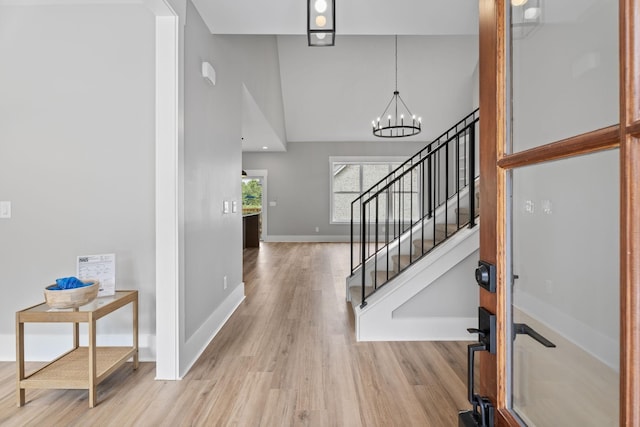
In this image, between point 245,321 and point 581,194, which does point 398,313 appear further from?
point 581,194

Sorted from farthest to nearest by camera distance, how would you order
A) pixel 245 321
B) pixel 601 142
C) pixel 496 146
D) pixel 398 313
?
1. pixel 245 321
2. pixel 398 313
3. pixel 496 146
4. pixel 601 142

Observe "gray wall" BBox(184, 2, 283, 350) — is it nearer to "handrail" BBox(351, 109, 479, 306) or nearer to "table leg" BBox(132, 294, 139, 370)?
"table leg" BBox(132, 294, 139, 370)

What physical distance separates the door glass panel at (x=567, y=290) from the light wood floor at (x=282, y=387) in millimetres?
1341

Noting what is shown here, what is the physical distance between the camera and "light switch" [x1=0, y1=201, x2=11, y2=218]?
2596 millimetres

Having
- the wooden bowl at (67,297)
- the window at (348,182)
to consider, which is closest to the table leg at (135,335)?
the wooden bowl at (67,297)

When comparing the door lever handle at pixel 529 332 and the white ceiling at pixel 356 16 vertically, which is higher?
the white ceiling at pixel 356 16

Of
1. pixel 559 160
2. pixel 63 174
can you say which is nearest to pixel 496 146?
pixel 559 160

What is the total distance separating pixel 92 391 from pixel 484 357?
2.08 m

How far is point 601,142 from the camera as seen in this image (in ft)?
1.58

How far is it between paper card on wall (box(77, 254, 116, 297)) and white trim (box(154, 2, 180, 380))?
0.36 metres

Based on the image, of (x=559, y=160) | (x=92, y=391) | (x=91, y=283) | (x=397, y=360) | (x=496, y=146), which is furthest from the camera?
(x=397, y=360)

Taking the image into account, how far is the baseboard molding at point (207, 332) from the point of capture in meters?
2.36

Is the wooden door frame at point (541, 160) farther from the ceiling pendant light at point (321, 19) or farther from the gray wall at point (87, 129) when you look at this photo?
the gray wall at point (87, 129)

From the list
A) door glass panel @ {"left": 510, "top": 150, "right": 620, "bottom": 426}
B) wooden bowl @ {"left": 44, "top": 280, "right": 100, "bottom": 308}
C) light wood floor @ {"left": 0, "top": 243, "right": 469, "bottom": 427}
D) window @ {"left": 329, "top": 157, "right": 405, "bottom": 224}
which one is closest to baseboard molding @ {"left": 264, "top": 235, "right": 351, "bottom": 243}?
window @ {"left": 329, "top": 157, "right": 405, "bottom": 224}
